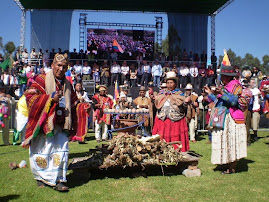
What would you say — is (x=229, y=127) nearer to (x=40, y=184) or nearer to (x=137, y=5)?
(x=40, y=184)

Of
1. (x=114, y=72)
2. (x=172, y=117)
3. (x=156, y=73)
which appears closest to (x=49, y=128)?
(x=172, y=117)

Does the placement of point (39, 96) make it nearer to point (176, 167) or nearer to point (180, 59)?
point (176, 167)

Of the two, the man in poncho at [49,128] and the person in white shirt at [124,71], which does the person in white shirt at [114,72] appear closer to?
the person in white shirt at [124,71]

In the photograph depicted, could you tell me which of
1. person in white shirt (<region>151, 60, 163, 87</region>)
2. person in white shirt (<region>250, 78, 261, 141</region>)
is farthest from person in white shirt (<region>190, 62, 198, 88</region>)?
person in white shirt (<region>250, 78, 261, 141</region>)

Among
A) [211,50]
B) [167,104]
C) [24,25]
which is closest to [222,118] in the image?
[167,104]

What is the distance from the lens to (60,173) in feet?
17.1

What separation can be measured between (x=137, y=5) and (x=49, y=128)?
737 inches

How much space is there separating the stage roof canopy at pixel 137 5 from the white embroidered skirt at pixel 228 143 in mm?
16657

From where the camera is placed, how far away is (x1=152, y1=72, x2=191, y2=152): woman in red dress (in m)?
6.82

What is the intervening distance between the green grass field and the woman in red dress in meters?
0.92

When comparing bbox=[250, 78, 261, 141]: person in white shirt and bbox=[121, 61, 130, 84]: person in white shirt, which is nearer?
bbox=[250, 78, 261, 141]: person in white shirt

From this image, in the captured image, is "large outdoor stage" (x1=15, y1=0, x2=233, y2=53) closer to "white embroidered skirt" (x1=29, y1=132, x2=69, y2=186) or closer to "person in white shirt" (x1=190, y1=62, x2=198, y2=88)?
"person in white shirt" (x1=190, y1=62, x2=198, y2=88)

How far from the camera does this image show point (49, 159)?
521 centimetres

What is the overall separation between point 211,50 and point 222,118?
17.7 m
